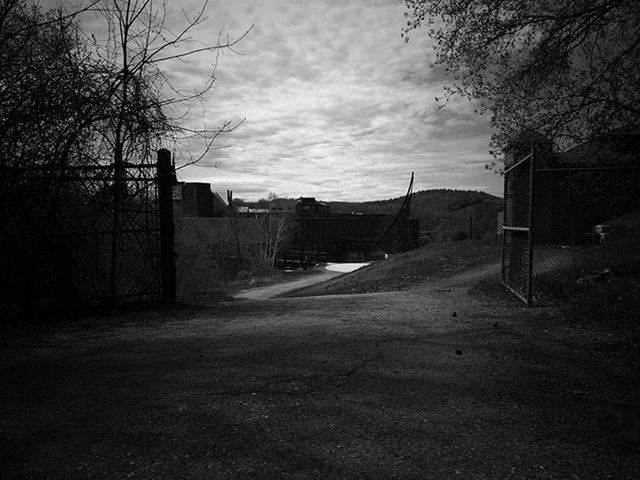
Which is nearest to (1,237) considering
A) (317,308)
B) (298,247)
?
(317,308)

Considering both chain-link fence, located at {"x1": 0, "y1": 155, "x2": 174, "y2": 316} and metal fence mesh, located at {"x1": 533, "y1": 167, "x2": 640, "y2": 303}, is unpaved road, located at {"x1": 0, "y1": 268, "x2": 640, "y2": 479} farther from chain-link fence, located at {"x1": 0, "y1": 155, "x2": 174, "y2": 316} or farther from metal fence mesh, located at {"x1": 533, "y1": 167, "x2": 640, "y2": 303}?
metal fence mesh, located at {"x1": 533, "y1": 167, "x2": 640, "y2": 303}

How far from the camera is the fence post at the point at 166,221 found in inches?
267

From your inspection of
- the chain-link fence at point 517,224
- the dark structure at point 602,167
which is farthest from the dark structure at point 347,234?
the dark structure at point 602,167

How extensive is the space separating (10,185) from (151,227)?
2.20m

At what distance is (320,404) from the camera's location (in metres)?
3.21

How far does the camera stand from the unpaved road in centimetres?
243

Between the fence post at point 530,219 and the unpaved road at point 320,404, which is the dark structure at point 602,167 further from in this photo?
the unpaved road at point 320,404

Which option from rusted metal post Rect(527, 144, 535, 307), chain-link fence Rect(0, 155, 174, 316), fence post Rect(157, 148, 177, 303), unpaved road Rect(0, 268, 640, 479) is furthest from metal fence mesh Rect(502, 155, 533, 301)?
chain-link fence Rect(0, 155, 174, 316)

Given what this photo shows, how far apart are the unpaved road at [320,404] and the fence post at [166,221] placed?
168 centimetres

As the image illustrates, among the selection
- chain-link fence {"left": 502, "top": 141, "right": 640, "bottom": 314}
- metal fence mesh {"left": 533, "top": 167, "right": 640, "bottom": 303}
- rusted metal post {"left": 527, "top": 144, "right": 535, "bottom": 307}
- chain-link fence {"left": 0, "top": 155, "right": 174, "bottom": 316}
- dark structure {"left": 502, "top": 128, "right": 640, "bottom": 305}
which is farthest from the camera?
metal fence mesh {"left": 533, "top": 167, "right": 640, "bottom": 303}

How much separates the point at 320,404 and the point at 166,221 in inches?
190

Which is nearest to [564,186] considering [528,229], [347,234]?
[528,229]

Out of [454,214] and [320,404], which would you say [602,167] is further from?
[454,214]

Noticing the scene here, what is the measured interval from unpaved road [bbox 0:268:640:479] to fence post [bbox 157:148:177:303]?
5.50 feet
